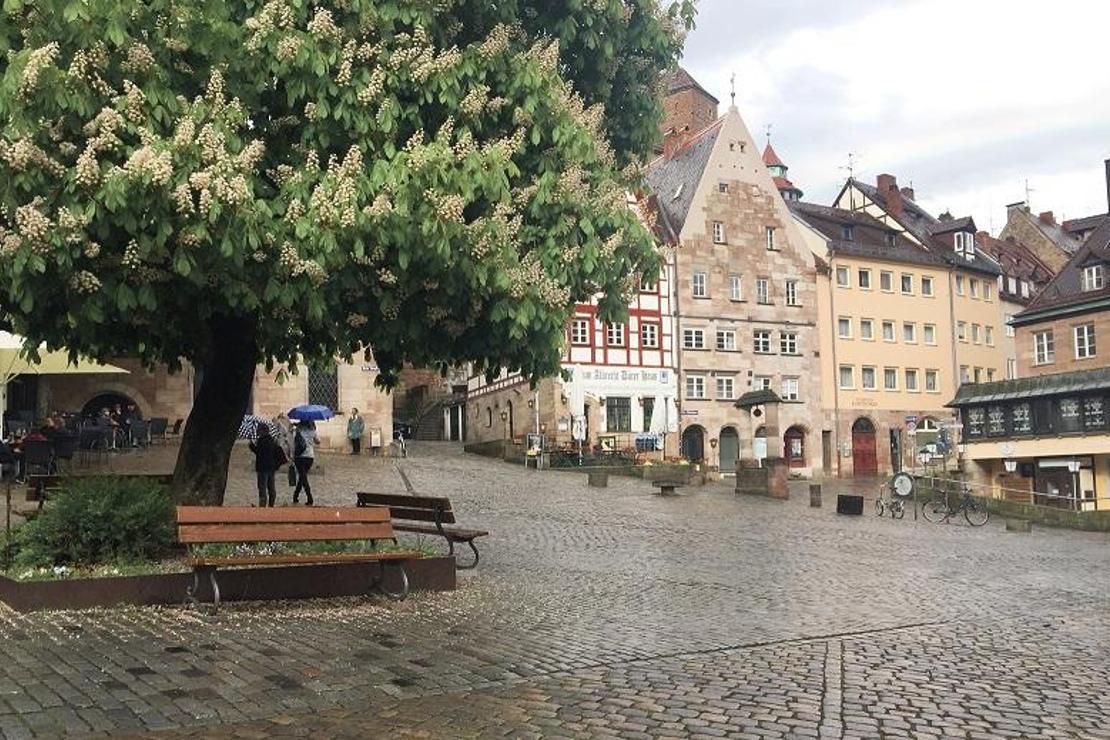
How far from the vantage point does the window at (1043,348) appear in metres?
53.3

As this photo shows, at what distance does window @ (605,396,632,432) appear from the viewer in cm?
4941

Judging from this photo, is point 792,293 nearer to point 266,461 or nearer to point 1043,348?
point 1043,348

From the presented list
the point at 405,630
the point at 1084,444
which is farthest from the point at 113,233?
the point at 1084,444

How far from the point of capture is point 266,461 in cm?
1919

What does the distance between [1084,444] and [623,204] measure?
41.8 m

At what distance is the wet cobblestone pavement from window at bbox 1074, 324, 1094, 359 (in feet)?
133

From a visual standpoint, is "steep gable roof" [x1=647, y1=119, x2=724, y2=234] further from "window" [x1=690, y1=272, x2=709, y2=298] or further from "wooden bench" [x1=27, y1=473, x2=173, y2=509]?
"wooden bench" [x1=27, y1=473, x2=173, y2=509]

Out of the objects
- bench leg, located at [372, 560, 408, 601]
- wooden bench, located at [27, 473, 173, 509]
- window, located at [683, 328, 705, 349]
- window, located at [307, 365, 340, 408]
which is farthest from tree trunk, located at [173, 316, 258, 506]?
window, located at [683, 328, 705, 349]

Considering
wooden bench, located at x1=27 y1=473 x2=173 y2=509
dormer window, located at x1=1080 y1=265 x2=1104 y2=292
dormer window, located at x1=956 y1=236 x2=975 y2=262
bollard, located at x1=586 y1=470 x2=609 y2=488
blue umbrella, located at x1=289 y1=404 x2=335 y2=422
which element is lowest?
bollard, located at x1=586 y1=470 x2=609 y2=488

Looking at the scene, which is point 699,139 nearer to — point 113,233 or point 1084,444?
point 1084,444

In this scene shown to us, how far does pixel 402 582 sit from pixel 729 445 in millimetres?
43862

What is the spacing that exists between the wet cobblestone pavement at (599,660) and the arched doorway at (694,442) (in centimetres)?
3636

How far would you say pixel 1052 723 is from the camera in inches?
259

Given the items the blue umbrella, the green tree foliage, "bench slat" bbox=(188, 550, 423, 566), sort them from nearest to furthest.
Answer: the green tree foliage, "bench slat" bbox=(188, 550, 423, 566), the blue umbrella
